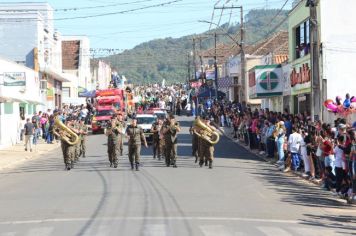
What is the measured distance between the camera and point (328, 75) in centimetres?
3369

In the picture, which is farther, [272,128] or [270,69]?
[270,69]

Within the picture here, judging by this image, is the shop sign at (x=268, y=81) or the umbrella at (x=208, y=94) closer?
the shop sign at (x=268, y=81)

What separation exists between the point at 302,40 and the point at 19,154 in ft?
50.9

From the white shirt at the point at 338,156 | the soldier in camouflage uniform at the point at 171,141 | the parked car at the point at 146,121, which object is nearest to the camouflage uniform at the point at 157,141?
the soldier in camouflage uniform at the point at 171,141

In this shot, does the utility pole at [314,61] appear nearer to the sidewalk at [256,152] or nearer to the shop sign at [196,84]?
the sidewalk at [256,152]

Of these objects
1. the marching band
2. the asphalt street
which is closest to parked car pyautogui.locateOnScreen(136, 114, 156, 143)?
the marching band

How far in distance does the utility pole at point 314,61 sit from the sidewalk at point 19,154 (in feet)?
40.1

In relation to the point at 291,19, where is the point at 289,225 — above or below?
below

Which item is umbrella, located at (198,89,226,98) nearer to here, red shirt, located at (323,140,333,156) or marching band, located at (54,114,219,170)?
marching band, located at (54,114,219,170)

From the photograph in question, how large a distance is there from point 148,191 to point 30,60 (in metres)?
41.2

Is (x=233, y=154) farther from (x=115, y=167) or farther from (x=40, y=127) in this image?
(x=40, y=127)

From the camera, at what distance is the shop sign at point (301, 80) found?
34.4 meters

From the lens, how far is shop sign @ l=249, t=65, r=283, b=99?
41.9 m

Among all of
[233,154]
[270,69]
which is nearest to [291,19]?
[270,69]
